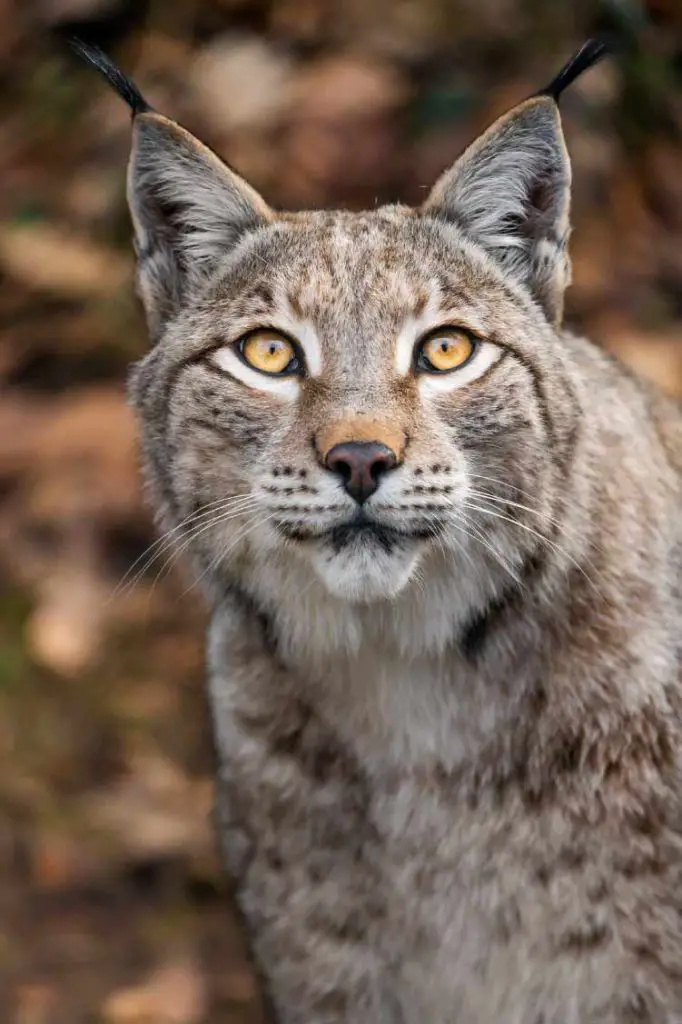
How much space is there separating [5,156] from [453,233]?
541 cm

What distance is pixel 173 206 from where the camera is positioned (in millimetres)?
4023

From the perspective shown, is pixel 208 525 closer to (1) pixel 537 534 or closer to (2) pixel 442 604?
(2) pixel 442 604

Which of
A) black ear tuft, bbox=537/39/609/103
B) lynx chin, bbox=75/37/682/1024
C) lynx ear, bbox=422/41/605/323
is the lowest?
lynx chin, bbox=75/37/682/1024

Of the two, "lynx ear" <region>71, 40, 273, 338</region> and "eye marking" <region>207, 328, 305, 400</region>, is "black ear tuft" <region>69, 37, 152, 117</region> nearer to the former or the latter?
"lynx ear" <region>71, 40, 273, 338</region>

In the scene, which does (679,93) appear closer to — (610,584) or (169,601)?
(169,601)

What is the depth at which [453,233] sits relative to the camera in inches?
153

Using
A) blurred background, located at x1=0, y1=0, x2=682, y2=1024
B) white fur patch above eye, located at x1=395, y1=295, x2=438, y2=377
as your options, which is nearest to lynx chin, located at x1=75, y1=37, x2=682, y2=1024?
white fur patch above eye, located at x1=395, y1=295, x2=438, y2=377

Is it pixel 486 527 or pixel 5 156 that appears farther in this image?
pixel 5 156

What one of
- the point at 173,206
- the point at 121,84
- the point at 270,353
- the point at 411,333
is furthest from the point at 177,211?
the point at 411,333

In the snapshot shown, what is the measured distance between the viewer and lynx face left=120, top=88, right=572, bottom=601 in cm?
338

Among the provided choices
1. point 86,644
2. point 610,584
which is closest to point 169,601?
point 86,644

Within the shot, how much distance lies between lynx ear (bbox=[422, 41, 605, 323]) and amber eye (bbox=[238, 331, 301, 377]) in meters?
0.55

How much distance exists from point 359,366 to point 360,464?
33 centimetres

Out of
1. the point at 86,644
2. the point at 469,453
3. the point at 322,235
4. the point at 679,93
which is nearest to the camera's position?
the point at 469,453
